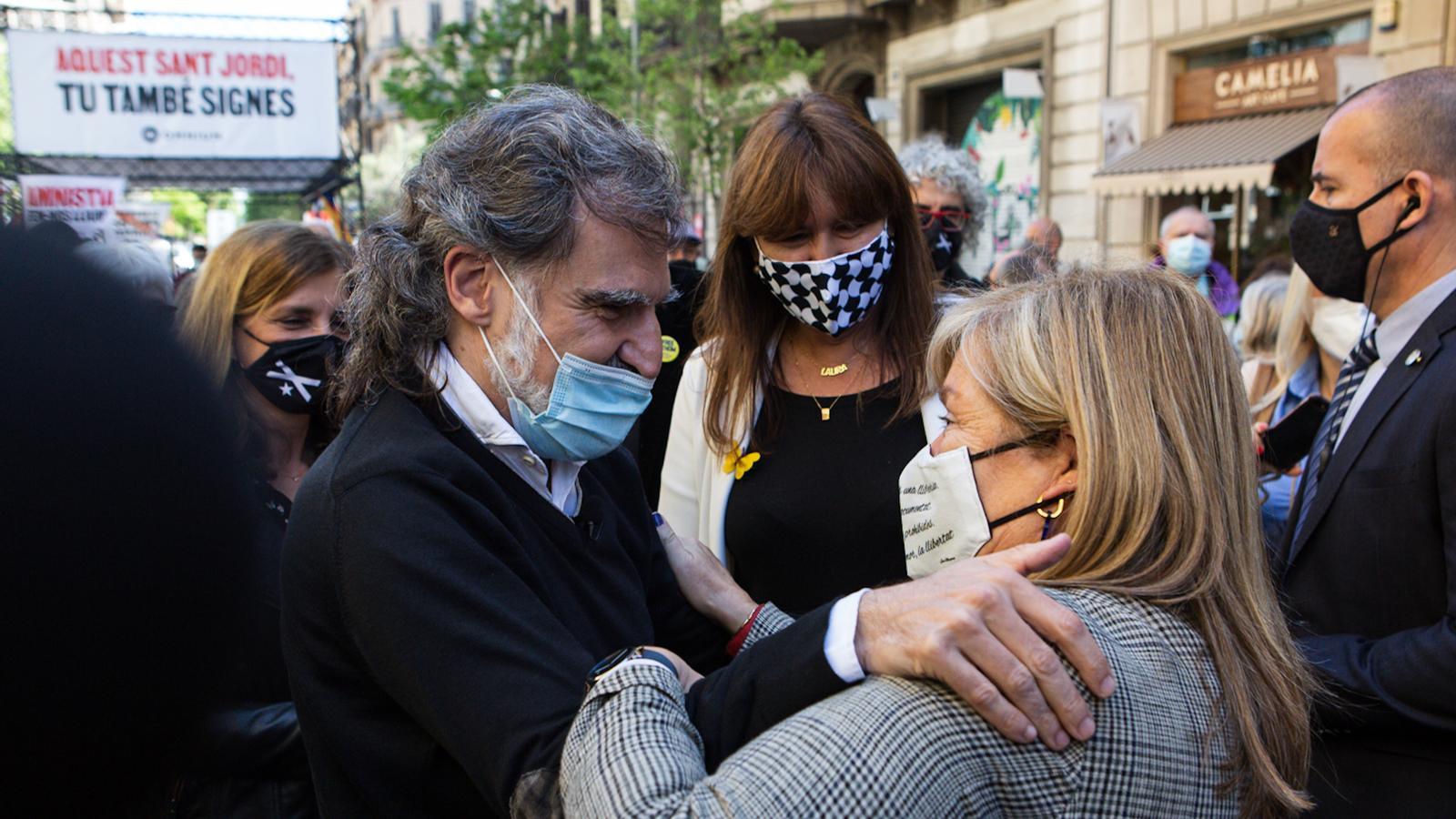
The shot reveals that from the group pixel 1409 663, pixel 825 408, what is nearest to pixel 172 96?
pixel 825 408

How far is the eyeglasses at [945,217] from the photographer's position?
423 cm

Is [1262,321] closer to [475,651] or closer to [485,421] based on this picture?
[485,421]

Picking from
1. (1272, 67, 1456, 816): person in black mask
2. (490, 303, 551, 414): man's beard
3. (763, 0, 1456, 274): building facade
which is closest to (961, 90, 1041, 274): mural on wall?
(763, 0, 1456, 274): building facade

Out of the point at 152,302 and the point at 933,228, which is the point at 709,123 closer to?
the point at 933,228

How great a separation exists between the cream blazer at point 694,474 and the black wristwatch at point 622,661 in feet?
4.55

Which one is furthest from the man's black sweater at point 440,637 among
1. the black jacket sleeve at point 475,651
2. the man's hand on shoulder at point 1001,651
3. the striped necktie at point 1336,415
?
the striped necktie at point 1336,415

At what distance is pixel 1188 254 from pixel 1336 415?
188 inches

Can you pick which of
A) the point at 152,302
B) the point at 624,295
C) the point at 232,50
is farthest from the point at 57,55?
the point at 152,302

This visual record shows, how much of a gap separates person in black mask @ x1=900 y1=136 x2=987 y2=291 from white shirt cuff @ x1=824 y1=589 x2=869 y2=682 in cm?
291

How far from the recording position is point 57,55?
925 cm

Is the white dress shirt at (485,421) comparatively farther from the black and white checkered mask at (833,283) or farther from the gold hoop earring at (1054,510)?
the black and white checkered mask at (833,283)

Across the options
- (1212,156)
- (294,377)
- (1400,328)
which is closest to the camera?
(1400,328)

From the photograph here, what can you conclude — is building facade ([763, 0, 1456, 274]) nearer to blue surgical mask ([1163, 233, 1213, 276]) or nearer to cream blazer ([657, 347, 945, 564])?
blue surgical mask ([1163, 233, 1213, 276])

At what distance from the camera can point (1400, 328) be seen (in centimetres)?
256
